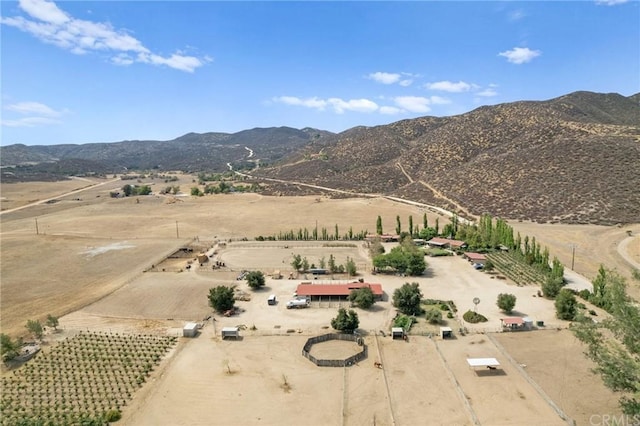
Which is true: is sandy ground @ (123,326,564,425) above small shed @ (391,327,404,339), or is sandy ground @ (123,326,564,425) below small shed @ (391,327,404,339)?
below

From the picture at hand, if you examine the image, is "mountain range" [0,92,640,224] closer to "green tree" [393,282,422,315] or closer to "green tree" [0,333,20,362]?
"green tree" [393,282,422,315]

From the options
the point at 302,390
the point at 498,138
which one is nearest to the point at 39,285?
the point at 302,390

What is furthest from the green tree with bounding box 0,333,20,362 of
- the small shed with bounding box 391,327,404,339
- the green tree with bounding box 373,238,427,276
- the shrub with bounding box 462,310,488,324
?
the shrub with bounding box 462,310,488,324

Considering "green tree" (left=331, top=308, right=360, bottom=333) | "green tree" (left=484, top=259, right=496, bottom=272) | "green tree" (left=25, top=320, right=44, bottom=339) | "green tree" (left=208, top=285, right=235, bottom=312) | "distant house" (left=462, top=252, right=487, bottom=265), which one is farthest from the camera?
"distant house" (left=462, top=252, right=487, bottom=265)

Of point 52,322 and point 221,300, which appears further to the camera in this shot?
point 221,300

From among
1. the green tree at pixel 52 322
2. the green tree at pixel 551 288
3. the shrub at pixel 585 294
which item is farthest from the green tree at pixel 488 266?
the green tree at pixel 52 322

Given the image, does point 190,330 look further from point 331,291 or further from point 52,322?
point 331,291

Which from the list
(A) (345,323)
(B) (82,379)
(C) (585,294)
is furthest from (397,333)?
(B) (82,379)
